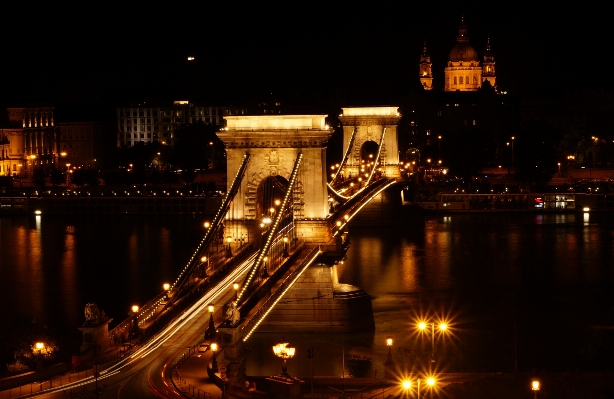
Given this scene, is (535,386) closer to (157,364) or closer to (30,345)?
(157,364)

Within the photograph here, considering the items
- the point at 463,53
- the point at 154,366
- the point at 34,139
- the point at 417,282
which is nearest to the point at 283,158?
the point at 417,282

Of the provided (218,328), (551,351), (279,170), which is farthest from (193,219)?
(218,328)

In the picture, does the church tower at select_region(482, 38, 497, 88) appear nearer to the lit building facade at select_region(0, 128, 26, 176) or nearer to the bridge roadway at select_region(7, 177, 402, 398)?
the lit building facade at select_region(0, 128, 26, 176)

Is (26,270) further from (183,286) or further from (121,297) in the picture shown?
(183,286)

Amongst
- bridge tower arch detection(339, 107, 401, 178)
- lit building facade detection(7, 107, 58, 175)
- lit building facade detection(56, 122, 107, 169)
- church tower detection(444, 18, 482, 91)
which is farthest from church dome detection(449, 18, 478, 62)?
bridge tower arch detection(339, 107, 401, 178)

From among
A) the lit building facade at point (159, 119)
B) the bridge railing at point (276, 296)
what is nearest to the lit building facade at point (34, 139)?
the lit building facade at point (159, 119)

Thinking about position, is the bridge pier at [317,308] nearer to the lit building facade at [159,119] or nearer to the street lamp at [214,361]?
the street lamp at [214,361]

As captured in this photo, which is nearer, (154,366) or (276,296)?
(154,366)
